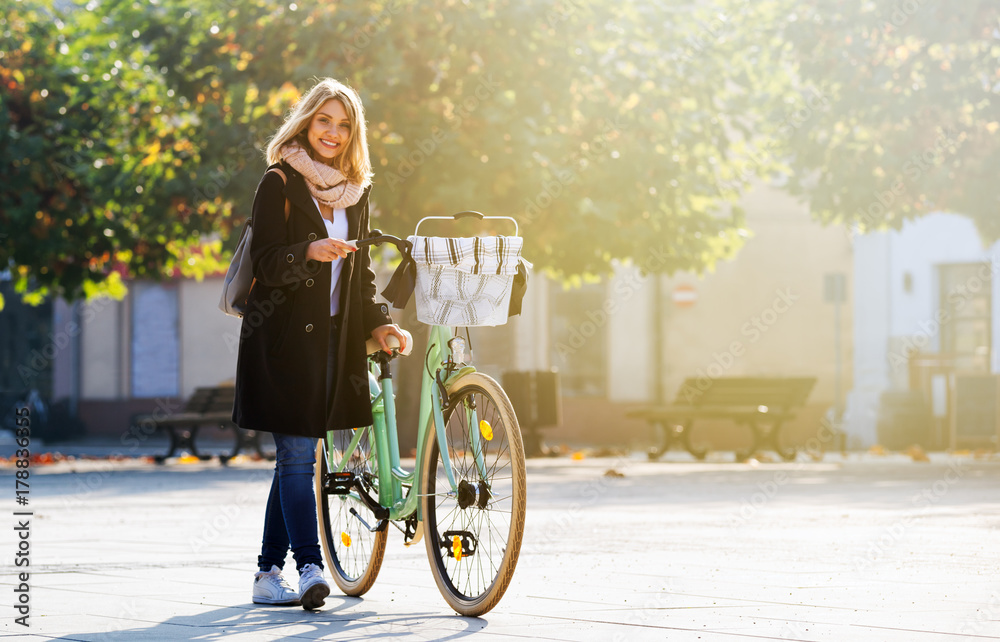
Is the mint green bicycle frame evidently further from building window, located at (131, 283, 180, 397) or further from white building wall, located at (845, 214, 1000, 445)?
building window, located at (131, 283, 180, 397)

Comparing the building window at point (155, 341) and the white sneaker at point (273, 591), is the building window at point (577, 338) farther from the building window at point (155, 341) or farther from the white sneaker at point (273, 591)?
Answer: the white sneaker at point (273, 591)

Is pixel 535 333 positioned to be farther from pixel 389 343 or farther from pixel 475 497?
pixel 475 497

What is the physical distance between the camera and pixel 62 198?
695 inches

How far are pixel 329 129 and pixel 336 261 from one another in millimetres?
497

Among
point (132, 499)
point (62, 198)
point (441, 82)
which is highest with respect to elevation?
point (441, 82)

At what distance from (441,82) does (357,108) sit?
11.7 metres

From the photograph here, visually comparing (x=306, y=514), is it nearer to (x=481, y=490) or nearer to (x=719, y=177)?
(x=481, y=490)

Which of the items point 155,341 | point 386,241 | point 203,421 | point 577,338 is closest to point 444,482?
point 386,241

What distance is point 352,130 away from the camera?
526cm

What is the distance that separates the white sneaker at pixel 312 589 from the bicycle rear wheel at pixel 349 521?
376mm

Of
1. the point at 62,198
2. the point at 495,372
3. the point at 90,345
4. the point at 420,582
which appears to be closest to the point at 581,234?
the point at 62,198

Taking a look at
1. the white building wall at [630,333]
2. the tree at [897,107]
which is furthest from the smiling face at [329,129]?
the white building wall at [630,333]

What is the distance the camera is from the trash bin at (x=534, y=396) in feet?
58.0

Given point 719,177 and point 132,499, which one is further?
point 719,177
